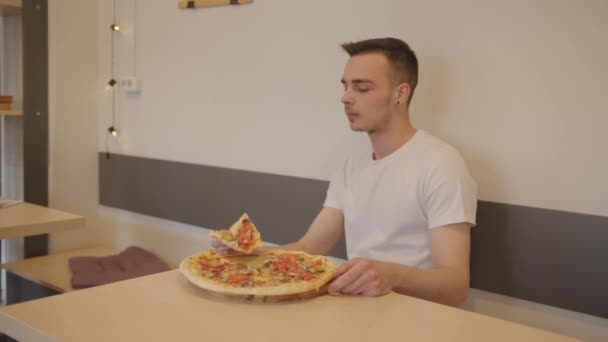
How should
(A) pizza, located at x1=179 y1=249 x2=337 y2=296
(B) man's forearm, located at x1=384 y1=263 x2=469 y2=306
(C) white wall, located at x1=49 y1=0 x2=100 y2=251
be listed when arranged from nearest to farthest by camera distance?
(A) pizza, located at x1=179 y1=249 x2=337 y2=296, (B) man's forearm, located at x1=384 y1=263 x2=469 y2=306, (C) white wall, located at x1=49 y1=0 x2=100 y2=251

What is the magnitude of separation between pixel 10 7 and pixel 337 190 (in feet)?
6.51

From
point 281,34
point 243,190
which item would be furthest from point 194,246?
point 281,34

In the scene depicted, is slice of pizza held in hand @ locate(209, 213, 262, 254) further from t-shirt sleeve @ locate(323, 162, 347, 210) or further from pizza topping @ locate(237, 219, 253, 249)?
t-shirt sleeve @ locate(323, 162, 347, 210)

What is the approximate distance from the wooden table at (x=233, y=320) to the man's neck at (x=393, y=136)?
2.28 ft

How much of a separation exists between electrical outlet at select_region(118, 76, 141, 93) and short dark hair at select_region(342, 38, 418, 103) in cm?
161

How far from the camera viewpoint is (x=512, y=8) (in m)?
1.88

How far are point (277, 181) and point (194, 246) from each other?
71 cm

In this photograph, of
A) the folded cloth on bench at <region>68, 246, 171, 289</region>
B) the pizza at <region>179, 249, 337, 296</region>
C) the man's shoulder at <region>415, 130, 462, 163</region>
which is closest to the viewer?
the pizza at <region>179, 249, 337, 296</region>

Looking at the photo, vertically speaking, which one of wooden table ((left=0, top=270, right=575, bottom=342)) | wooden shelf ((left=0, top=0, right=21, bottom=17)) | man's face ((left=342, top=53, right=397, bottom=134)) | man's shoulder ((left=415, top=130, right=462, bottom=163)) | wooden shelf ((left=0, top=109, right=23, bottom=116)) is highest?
wooden shelf ((left=0, top=0, right=21, bottom=17))

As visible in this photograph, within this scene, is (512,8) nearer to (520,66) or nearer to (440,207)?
(520,66)

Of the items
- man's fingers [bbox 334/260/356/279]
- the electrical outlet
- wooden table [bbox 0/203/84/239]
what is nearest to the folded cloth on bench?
wooden table [bbox 0/203/84/239]

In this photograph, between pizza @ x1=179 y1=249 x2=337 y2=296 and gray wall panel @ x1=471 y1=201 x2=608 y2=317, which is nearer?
pizza @ x1=179 y1=249 x2=337 y2=296

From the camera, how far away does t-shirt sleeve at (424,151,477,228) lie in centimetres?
174

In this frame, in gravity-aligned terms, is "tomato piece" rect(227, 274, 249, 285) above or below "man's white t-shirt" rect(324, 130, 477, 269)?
below
